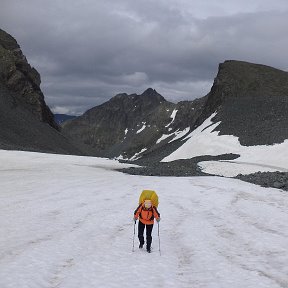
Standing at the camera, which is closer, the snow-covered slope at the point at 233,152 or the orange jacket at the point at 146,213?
the orange jacket at the point at 146,213

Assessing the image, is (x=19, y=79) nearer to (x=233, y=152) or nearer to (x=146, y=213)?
(x=233, y=152)

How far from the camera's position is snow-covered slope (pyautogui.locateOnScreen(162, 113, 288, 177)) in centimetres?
4459

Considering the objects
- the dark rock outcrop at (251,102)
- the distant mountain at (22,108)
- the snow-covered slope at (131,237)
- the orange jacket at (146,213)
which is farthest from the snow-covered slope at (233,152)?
the distant mountain at (22,108)

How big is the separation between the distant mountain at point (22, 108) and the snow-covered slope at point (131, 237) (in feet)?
220

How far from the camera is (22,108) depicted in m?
115

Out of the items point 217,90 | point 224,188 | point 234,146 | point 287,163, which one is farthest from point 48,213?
point 217,90

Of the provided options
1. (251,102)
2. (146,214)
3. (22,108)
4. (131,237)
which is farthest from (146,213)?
(22,108)

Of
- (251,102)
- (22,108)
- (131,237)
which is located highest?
(22,108)

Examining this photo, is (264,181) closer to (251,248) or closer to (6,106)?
(251,248)

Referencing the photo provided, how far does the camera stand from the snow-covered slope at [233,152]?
44594mm

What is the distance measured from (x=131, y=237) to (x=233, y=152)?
4789 centimetres

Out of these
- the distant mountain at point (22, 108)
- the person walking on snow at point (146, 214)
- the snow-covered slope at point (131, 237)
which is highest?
the distant mountain at point (22, 108)

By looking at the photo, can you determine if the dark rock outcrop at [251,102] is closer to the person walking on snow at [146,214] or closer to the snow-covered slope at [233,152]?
the snow-covered slope at [233,152]

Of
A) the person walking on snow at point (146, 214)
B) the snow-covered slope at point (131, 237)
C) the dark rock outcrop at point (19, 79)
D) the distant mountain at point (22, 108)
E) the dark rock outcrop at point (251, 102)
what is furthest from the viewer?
the dark rock outcrop at point (19, 79)
